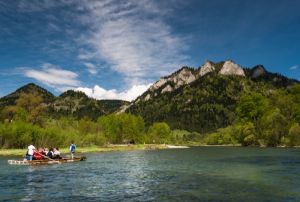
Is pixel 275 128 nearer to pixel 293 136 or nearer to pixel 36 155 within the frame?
pixel 293 136

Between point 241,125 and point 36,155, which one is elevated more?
point 241,125

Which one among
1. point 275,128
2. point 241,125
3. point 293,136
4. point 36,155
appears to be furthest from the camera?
point 241,125

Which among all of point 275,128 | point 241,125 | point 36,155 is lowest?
point 36,155

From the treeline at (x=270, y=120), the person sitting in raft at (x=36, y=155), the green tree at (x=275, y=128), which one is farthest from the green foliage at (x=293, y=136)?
the person sitting in raft at (x=36, y=155)

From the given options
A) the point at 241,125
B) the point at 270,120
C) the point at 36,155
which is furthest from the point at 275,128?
the point at 36,155

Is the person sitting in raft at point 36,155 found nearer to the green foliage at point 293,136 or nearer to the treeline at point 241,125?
the treeline at point 241,125

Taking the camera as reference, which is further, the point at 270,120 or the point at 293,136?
the point at 270,120

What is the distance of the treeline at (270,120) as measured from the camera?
6058 inches

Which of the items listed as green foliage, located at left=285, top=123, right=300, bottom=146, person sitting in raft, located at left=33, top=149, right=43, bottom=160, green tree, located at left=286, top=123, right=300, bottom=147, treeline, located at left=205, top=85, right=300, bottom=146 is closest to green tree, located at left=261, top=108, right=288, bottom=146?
treeline, located at left=205, top=85, right=300, bottom=146

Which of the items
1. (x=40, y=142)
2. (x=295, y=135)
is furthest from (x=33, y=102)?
(x=295, y=135)

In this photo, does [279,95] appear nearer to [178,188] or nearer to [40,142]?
[40,142]

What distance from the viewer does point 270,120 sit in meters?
155

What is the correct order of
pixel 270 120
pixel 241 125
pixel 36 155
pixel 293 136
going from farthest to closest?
pixel 241 125, pixel 270 120, pixel 293 136, pixel 36 155

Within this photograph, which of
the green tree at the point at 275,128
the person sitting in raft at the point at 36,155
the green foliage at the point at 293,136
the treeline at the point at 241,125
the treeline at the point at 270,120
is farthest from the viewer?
the green tree at the point at 275,128
